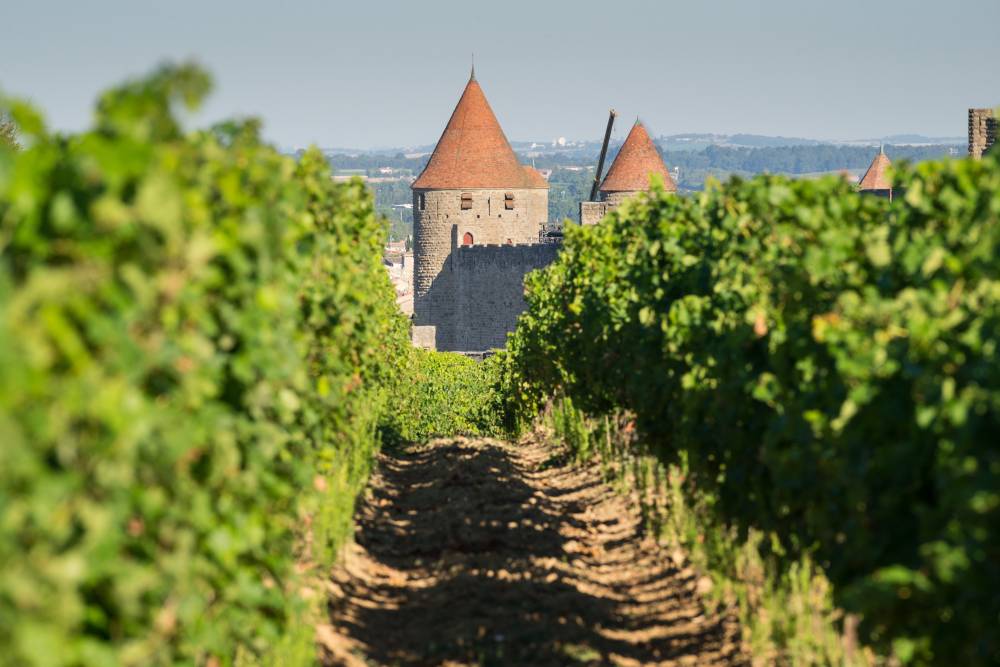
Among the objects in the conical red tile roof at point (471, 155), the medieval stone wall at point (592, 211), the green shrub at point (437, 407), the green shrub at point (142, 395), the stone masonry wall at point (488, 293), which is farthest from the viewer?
the conical red tile roof at point (471, 155)

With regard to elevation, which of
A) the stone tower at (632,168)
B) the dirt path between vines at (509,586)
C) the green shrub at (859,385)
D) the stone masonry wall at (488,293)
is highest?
the stone tower at (632,168)

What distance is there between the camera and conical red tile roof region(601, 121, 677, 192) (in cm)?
4653

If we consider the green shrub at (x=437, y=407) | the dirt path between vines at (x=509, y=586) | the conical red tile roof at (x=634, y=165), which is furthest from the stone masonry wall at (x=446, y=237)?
the dirt path between vines at (x=509, y=586)

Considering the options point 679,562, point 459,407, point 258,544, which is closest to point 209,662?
point 258,544

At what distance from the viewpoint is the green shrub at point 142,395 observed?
231cm

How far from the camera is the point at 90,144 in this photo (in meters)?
2.55

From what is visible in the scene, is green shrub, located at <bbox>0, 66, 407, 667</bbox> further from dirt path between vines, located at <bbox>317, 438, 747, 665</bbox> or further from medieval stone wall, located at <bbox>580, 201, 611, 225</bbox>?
medieval stone wall, located at <bbox>580, 201, 611, 225</bbox>

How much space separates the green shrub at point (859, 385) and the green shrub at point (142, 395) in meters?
1.59

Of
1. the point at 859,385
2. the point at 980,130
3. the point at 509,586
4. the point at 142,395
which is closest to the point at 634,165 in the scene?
the point at 980,130

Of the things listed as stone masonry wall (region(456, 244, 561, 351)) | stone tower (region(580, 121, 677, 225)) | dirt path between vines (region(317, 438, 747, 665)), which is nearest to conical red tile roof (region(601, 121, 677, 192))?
stone tower (region(580, 121, 677, 225))

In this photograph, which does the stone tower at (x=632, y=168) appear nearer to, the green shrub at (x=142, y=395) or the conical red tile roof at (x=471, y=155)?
the conical red tile roof at (x=471, y=155)

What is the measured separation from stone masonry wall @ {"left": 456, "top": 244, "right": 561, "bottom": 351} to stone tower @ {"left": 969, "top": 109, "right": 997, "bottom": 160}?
19.0 meters

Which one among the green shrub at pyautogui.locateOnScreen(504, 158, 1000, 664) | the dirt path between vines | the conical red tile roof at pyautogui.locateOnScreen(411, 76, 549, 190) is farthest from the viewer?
the conical red tile roof at pyautogui.locateOnScreen(411, 76, 549, 190)

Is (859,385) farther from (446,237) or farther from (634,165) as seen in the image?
(446,237)
